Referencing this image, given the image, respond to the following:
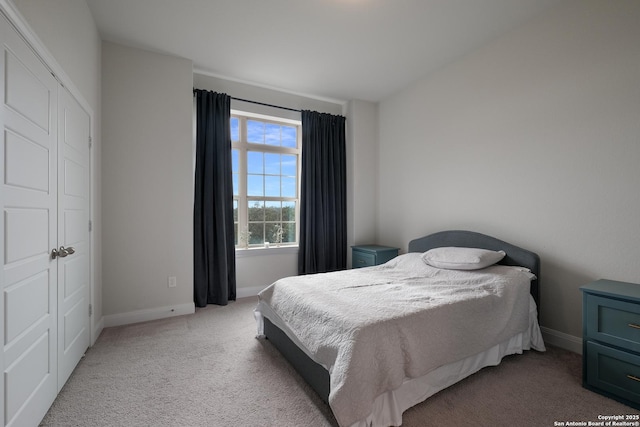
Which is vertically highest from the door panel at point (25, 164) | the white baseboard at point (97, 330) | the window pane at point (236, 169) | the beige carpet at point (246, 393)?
the window pane at point (236, 169)

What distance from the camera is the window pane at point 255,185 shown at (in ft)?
13.1

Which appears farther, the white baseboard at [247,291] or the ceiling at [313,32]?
the white baseboard at [247,291]

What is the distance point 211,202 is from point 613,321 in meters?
3.68

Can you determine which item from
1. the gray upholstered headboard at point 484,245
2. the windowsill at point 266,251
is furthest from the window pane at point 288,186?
the gray upholstered headboard at point 484,245

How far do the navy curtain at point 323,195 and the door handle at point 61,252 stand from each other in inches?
103

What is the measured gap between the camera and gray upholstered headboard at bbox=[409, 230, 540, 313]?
95.4 inches

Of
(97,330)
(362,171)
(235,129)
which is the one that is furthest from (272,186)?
(97,330)

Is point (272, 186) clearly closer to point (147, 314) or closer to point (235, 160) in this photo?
point (235, 160)

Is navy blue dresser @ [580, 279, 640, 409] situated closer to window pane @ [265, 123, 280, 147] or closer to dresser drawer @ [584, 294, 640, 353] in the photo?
dresser drawer @ [584, 294, 640, 353]

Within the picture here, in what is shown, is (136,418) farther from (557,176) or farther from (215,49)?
(557,176)

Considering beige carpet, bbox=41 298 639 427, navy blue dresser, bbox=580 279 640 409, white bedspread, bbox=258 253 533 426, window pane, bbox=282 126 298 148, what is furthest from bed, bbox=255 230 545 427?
window pane, bbox=282 126 298 148

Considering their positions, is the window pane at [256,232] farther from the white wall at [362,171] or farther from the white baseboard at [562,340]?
the white baseboard at [562,340]

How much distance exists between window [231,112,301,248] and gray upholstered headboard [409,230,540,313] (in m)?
1.89

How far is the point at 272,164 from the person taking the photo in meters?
4.17
